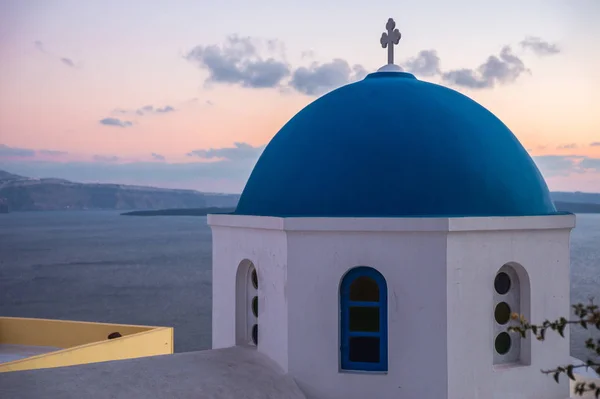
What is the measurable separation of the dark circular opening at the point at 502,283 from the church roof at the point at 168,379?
2656mm

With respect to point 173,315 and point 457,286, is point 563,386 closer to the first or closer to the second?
point 457,286

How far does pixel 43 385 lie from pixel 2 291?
263 ft

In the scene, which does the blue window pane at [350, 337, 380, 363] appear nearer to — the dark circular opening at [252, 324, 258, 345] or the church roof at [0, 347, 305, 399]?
the church roof at [0, 347, 305, 399]

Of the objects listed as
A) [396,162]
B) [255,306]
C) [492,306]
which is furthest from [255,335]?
[492,306]

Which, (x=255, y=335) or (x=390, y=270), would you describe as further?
(x=255, y=335)

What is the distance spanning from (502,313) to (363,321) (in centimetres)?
169

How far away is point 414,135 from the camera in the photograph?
9.80 m

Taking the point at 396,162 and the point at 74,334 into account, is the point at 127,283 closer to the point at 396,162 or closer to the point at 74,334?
the point at 74,334

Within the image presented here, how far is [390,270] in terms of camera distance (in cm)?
907

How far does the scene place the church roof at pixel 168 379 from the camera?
788 centimetres

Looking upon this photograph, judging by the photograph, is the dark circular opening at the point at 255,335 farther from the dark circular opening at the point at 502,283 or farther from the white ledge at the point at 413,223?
the dark circular opening at the point at 502,283

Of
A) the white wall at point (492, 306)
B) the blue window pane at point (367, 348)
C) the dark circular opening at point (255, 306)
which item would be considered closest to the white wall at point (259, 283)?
the dark circular opening at point (255, 306)

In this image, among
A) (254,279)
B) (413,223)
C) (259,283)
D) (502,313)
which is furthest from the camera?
(254,279)

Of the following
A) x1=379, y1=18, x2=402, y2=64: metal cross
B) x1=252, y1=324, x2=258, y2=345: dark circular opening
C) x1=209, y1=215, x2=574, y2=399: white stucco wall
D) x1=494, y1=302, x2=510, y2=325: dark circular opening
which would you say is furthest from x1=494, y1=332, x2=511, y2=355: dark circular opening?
x1=379, y1=18, x2=402, y2=64: metal cross
